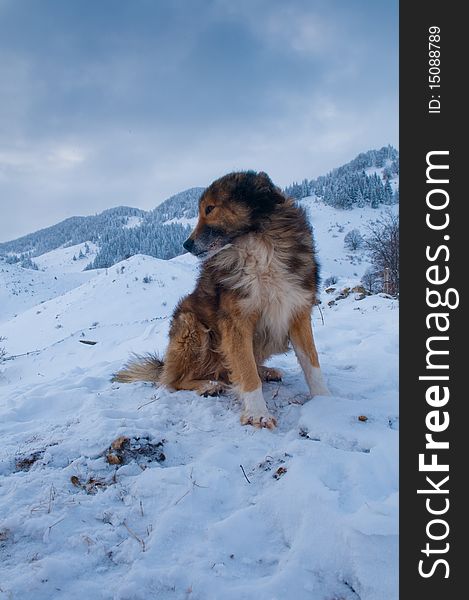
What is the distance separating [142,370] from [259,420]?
2031 mm

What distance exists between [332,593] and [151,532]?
32.8 inches

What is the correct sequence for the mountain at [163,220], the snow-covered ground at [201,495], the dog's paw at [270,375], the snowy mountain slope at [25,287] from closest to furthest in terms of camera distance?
the snow-covered ground at [201,495] → the dog's paw at [270,375] → the snowy mountain slope at [25,287] → the mountain at [163,220]

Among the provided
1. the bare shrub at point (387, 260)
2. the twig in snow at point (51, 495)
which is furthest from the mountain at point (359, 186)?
the twig in snow at point (51, 495)

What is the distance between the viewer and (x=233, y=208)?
3.55 meters

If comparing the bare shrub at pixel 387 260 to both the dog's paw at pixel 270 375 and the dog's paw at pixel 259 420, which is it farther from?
the dog's paw at pixel 259 420

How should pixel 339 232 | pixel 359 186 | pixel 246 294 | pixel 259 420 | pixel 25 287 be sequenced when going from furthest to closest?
pixel 359 186
pixel 339 232
pixel 25 287
pixel 246 294
pixel 259 420

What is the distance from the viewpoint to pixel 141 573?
4.70 ft

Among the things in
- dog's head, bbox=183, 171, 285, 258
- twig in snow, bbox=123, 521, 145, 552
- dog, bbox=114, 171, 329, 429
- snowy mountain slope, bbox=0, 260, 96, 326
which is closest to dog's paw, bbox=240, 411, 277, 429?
dog, bbox=114, 171, 329, 429

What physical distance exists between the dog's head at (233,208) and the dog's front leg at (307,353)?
99 centimetres

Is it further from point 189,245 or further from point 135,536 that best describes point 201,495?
point 189,245

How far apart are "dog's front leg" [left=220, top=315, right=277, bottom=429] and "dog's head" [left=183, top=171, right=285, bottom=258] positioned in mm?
754

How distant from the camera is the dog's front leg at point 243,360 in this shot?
10.5 ft

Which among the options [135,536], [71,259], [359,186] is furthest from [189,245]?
[71,259]

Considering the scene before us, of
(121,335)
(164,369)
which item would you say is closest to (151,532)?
(164,369)
